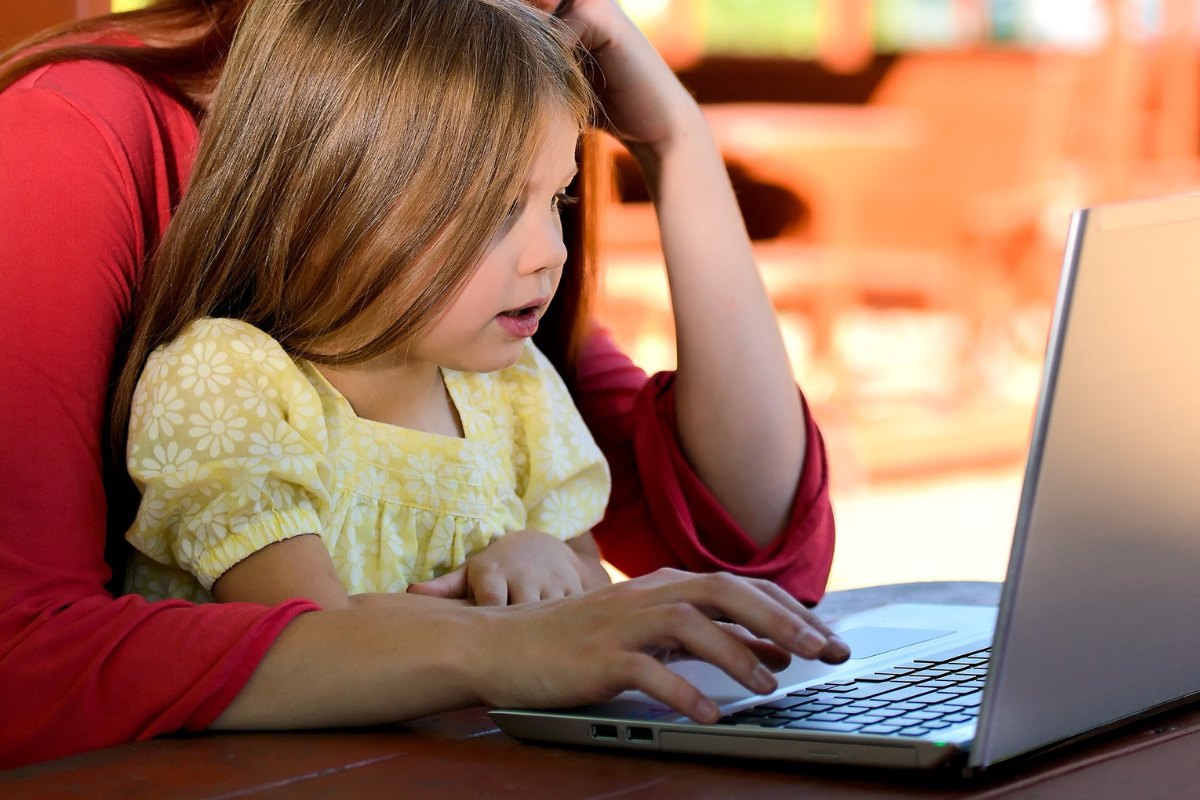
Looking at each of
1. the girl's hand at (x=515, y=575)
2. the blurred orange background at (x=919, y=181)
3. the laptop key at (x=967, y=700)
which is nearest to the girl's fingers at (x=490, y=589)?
the girl's hand at (x=515, y=575)

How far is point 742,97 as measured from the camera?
4289mm

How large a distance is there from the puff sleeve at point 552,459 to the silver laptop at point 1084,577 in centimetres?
42

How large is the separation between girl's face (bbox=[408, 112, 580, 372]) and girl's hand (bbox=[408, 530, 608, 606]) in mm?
141

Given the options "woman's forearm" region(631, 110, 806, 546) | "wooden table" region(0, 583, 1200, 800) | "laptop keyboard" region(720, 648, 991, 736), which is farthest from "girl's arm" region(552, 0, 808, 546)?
"wooden table" region(0, 583, 1200, 800)

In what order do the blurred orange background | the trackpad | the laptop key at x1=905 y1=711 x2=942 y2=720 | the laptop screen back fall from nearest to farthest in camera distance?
the laptop screen back → the laptop key at x1=905 y1=711 x2=942 y2=720 → the trackpad → the blurred orange background

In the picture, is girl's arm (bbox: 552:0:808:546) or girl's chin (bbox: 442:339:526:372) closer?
girl's chin (bbox: 442:339:526:372)

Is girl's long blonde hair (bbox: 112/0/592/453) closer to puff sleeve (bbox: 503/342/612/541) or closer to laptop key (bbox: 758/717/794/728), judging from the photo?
puff sleeve (bbox: 503/342/612/541)

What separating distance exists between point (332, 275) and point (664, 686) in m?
0.42

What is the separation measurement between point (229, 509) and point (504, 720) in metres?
0.27

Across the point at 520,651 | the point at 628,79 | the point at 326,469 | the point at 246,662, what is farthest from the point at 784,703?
the point at 628,79

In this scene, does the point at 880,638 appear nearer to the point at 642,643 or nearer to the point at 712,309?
the point at 642,643

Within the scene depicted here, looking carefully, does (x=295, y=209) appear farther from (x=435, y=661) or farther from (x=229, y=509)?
(x=435, y=661)

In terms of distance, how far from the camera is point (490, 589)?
2.99 ft

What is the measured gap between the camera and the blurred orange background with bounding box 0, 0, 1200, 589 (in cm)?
405
